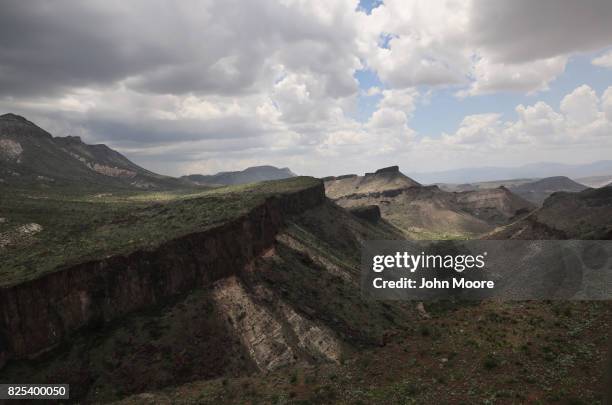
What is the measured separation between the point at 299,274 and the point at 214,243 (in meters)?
17.1

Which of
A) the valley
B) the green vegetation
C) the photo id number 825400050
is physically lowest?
the photo id number 825400050

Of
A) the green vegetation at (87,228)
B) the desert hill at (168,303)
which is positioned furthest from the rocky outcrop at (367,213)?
the green vegetation at (87,228)

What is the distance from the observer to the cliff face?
40.7 meters

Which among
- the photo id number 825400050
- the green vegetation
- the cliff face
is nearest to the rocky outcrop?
the green vegetation

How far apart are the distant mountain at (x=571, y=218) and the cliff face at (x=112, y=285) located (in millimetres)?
59454

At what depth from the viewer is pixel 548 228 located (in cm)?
9288

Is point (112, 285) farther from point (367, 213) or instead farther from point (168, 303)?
point (367, 213)

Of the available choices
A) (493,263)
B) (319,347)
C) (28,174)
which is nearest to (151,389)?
(319,347)

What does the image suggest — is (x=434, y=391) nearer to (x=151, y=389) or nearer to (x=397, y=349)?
(x=397, y=349)

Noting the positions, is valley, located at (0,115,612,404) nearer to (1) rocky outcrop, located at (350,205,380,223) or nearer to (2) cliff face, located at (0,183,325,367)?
(2) cliff face, located at (0,183,325,367)

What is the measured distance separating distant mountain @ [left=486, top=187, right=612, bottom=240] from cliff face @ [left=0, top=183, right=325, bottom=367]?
59.5m

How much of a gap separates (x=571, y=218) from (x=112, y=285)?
91.3 metres

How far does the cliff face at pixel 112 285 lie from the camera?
4066 centimetres

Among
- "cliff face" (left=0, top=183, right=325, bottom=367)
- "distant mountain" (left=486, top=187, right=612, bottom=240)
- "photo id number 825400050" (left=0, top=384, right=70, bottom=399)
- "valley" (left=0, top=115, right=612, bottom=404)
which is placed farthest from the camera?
"distant mountain" (left=486, top=187, right=612, bottom=240)
